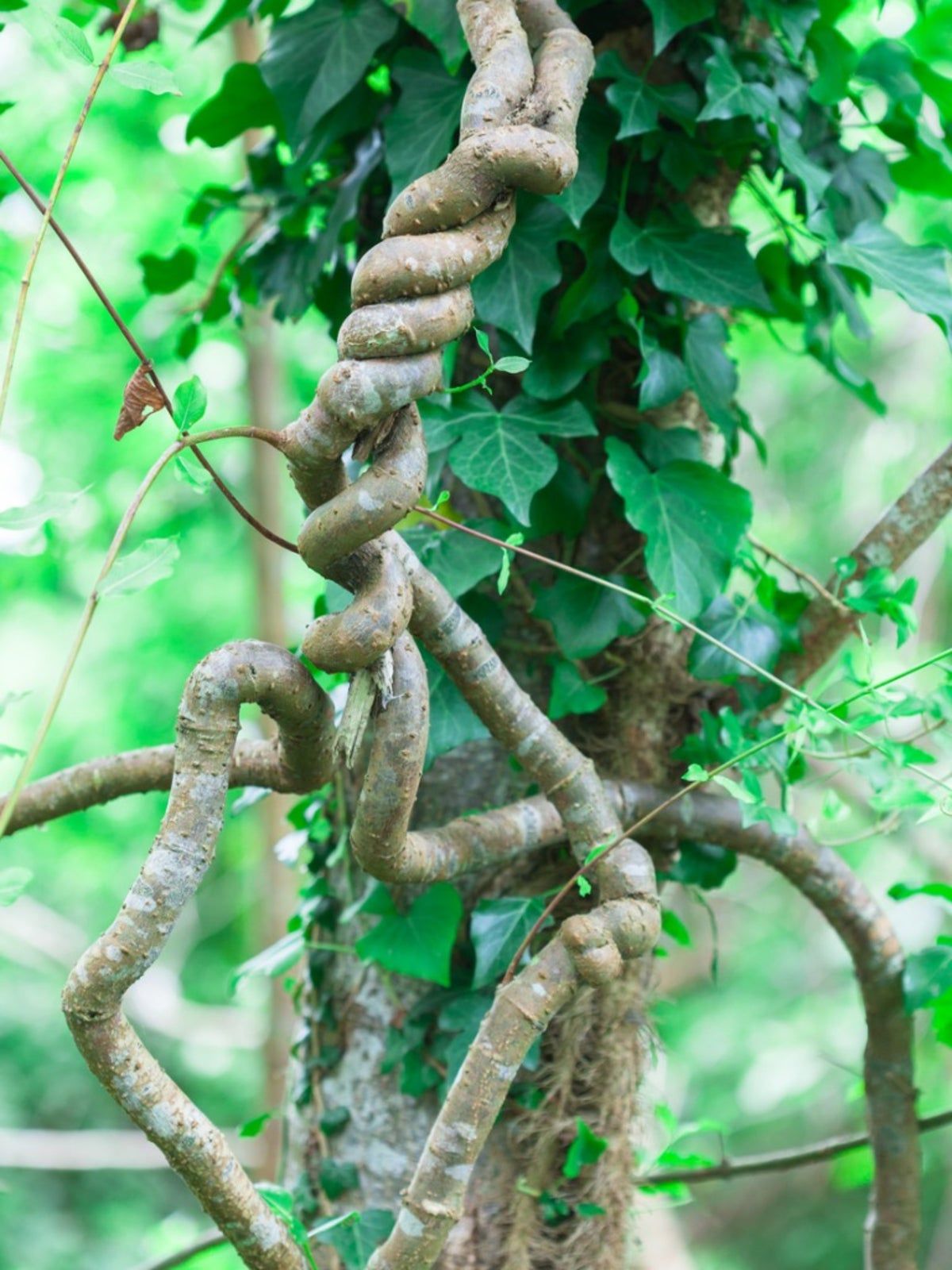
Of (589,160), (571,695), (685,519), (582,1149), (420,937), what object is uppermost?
(589,160)

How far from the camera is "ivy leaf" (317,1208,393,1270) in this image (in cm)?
78

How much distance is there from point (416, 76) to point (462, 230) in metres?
0.38

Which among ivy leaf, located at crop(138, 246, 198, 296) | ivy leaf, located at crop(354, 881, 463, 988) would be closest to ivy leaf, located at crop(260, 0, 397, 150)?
ivy leaf, located at crop(138, 246, 198, 296)

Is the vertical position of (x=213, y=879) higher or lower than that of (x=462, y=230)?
lower

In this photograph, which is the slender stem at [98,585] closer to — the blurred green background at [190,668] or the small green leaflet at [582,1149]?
the blurred green background at [190,668]

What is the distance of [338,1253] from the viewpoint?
0.84 metres

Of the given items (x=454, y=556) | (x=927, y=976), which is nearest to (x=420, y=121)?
(x=454, y=556)

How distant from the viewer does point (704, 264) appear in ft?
2.69

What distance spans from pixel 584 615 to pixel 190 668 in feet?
7.48

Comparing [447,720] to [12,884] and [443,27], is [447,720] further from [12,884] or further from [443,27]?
[443,27]

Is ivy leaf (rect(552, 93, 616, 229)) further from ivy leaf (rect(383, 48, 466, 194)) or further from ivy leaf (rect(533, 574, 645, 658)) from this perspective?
ivy leaf (rect(533, 574, 645, 658))

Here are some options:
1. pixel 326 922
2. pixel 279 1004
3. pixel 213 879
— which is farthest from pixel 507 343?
pixel 213 879

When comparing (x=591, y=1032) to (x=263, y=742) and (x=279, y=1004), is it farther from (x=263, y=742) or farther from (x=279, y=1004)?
(x=279, y=1004)

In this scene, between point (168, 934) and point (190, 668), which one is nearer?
point (168, 934)
